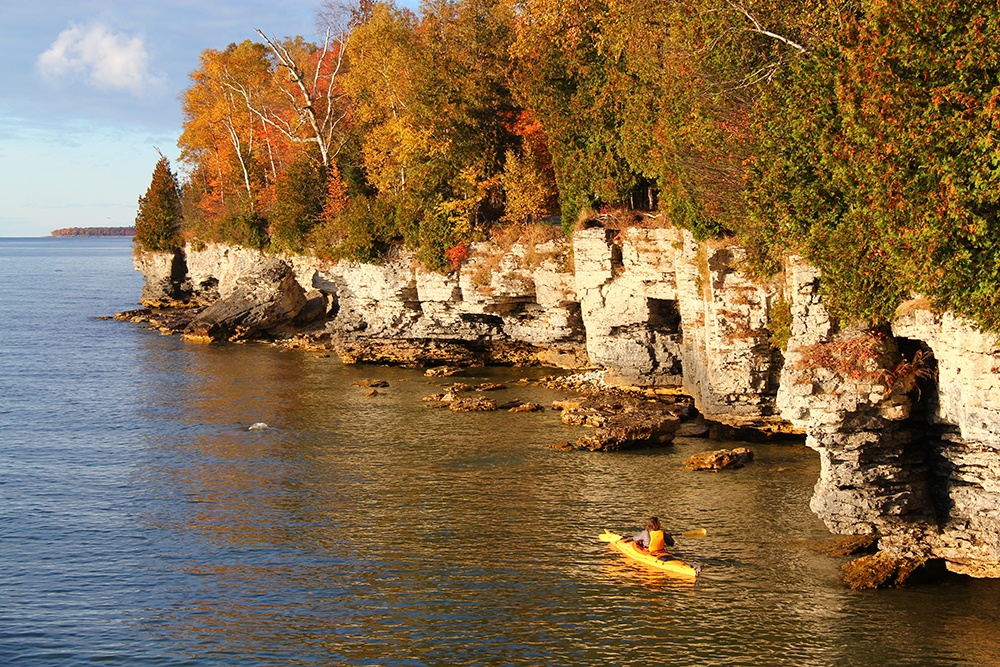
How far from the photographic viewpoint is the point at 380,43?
59875mm

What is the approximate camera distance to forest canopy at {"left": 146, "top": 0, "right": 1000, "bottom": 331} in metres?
19.8

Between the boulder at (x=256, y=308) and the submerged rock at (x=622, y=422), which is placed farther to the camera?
the boulder at (x=256, y=308)

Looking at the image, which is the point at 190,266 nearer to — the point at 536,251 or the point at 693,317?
the point at 536,251

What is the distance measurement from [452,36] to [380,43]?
630 centimetres

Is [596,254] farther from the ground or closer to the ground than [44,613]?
farther from the ground

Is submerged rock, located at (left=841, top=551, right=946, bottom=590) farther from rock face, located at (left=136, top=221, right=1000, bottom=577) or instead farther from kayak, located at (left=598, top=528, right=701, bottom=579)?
kayak, located at (left=598, top=528, right=701, bottom=579)

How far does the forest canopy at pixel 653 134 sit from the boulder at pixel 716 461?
6538 mm

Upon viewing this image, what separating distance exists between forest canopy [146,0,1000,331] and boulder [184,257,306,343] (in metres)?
2.58

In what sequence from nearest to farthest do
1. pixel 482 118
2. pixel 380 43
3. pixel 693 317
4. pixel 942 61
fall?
pixel 942 61 → pixel 693 317 → pixel 482 118 → pixel 380 43

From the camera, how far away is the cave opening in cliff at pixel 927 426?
23125 millimetres

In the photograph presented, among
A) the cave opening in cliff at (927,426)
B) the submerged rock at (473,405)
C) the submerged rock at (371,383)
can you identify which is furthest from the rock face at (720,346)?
the submerged rock at (473,405)

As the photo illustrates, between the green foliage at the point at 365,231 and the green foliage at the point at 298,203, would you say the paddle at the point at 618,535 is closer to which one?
the green foliage at the point at 365,231

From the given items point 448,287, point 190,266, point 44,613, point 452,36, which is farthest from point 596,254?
point 190,266

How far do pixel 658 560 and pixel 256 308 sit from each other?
1935 inches
